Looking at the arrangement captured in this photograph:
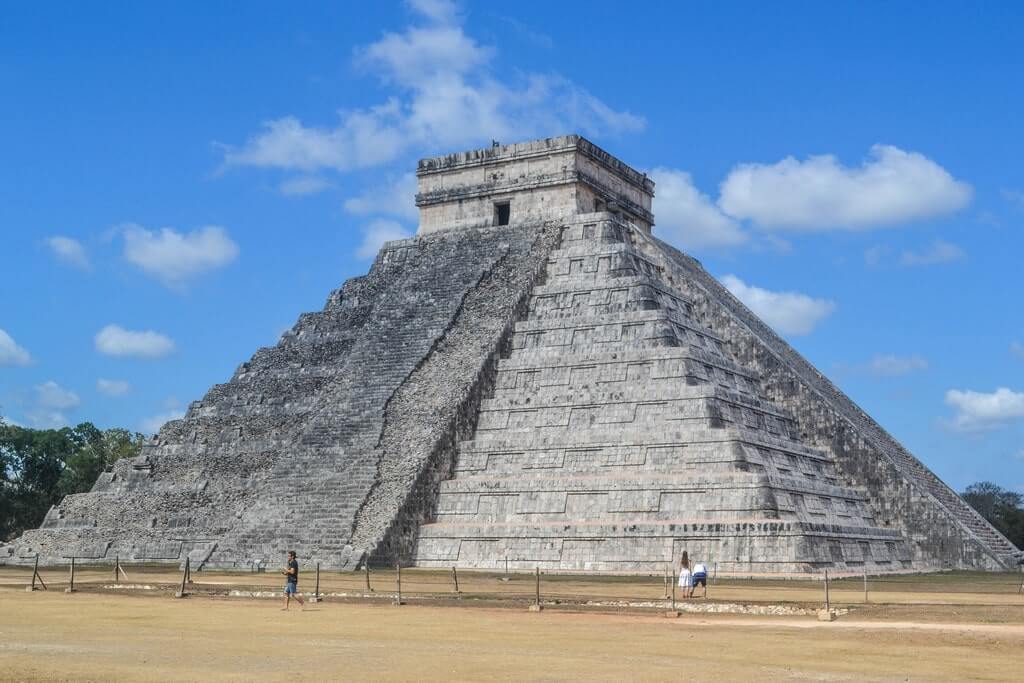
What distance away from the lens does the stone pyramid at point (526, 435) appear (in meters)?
24.9

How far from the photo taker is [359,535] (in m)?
25.2

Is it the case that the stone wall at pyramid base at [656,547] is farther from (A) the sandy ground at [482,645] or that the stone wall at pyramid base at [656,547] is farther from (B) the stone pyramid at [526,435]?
(A) the sandy ground at [482,645]

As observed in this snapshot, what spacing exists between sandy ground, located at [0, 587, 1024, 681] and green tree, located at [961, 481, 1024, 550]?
104 ft

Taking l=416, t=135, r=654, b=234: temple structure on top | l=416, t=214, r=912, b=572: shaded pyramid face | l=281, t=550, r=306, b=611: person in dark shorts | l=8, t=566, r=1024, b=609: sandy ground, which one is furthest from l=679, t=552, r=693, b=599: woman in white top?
l=416, t=135, r=654, b=234: temple structure on top

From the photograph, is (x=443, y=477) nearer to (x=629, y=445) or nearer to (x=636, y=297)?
(x=629, y=445)

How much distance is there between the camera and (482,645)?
13.5m

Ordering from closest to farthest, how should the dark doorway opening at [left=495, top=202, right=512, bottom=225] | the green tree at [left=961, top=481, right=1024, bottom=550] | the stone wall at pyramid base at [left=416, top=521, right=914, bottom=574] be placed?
the stone wall at pyramid base at [left=416, top=521, right=914, bottom=574]
the dark doorway opening at [left=495, top=202, right=512, bottom=225]
the green tree at [left=961, top=481, right=1024, bottom=550]

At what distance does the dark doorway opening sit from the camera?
33500 mm

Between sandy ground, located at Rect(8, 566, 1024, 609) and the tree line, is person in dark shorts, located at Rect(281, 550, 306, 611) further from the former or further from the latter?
the tree line

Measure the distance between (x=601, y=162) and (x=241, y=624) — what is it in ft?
65.9

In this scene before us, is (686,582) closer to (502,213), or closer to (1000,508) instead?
(502,213)

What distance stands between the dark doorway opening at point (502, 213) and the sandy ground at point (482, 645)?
16500mm

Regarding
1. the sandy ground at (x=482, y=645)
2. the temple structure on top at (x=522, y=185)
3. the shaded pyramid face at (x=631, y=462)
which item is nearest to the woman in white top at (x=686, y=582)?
the sandy ground at (x=482, y=645)

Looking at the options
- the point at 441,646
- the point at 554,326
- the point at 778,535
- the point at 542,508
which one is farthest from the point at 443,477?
the point at 441,646
